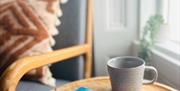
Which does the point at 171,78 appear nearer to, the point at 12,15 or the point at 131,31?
the point at 131,31

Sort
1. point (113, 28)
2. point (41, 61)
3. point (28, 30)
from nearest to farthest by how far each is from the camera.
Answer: point (41, 61) → point (28, 30) → point (113, 28)

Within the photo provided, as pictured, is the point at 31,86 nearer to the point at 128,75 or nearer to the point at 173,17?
the point at 128,75

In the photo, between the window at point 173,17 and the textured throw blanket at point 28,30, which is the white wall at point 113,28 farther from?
the textured throw blanket at point 28,30

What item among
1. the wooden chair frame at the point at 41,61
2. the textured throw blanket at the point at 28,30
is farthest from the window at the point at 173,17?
Result: the textured throw blanket at the point at 28,30

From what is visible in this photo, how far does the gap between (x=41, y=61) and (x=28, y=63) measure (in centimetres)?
7

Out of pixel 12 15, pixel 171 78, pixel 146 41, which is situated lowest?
pixel 171 78

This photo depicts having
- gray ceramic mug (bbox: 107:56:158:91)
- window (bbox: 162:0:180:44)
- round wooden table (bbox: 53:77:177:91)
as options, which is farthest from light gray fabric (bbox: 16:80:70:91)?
window (bbox: 162:0:180:44)

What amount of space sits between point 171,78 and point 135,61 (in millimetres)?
466

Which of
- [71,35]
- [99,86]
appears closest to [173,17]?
[71,35]

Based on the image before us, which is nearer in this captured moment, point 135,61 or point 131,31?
point 135,61

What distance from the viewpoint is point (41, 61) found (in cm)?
103

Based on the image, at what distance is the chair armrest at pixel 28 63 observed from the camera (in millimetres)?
860

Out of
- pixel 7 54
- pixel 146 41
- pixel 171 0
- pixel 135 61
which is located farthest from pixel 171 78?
pixel 7 54

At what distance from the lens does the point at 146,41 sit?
131cm
